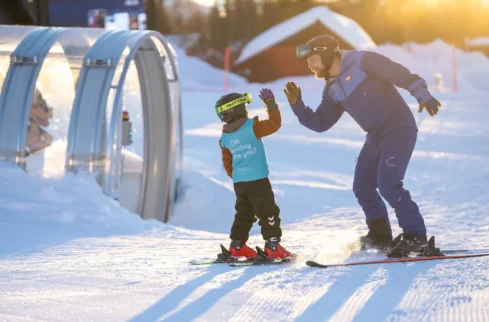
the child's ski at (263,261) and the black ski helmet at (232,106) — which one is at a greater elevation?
the black ski helmet at (232,106)

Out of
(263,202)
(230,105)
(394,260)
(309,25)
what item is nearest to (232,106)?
(230,105)

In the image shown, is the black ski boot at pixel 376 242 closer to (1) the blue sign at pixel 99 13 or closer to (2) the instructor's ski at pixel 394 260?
(2) the instructor's ski at pixel 394 260

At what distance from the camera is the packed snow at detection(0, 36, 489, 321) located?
16.2ft

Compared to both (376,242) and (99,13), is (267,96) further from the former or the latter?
(99,13)

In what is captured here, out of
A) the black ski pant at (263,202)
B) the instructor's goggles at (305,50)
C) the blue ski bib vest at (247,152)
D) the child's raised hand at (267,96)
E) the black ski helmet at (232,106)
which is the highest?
the instructor's goggles at (305,50)

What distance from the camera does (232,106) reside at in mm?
6570

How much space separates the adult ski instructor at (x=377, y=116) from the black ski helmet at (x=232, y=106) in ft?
1.55

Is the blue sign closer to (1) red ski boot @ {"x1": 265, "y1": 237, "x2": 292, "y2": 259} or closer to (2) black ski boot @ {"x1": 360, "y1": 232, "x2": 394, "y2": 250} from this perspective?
(2) black ski boot @ {"x1": 360, "y1": 232, "x2": 394, "y2": 250}

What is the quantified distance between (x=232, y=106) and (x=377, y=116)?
1130mm

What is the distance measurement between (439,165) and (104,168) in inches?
275

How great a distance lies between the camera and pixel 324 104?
720 centimetres

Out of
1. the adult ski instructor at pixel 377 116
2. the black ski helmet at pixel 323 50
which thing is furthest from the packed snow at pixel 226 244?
the black ski helmet at pixel 323 50

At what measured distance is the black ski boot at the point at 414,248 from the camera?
6.59 metres

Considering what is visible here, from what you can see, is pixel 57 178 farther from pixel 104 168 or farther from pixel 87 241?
pixel 87 241
